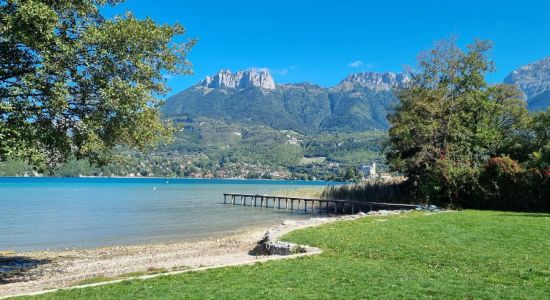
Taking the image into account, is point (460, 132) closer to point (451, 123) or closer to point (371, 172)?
point (451, 123)

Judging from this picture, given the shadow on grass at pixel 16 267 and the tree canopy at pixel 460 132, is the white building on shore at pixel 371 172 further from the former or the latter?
the shadow on grass at pixel 16 267

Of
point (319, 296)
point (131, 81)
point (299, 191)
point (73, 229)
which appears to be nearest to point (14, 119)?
point (131, 81)

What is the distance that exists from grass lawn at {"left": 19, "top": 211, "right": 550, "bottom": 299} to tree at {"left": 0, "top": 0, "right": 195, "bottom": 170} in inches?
188

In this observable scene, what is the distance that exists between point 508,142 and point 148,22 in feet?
110

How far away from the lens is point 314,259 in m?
13.6

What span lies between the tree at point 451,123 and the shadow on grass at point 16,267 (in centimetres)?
2737

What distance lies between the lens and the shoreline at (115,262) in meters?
13.9

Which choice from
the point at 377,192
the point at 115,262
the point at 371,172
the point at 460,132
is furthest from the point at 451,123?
the point at 371,172

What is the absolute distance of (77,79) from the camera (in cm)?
1306

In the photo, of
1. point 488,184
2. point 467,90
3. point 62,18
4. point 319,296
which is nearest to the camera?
point 319,296

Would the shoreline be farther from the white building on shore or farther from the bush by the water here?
the white building on shore

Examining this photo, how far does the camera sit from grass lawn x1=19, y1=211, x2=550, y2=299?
30.4 feet

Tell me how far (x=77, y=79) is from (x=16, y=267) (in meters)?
9.36

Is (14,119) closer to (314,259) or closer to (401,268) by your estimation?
(314,259)
